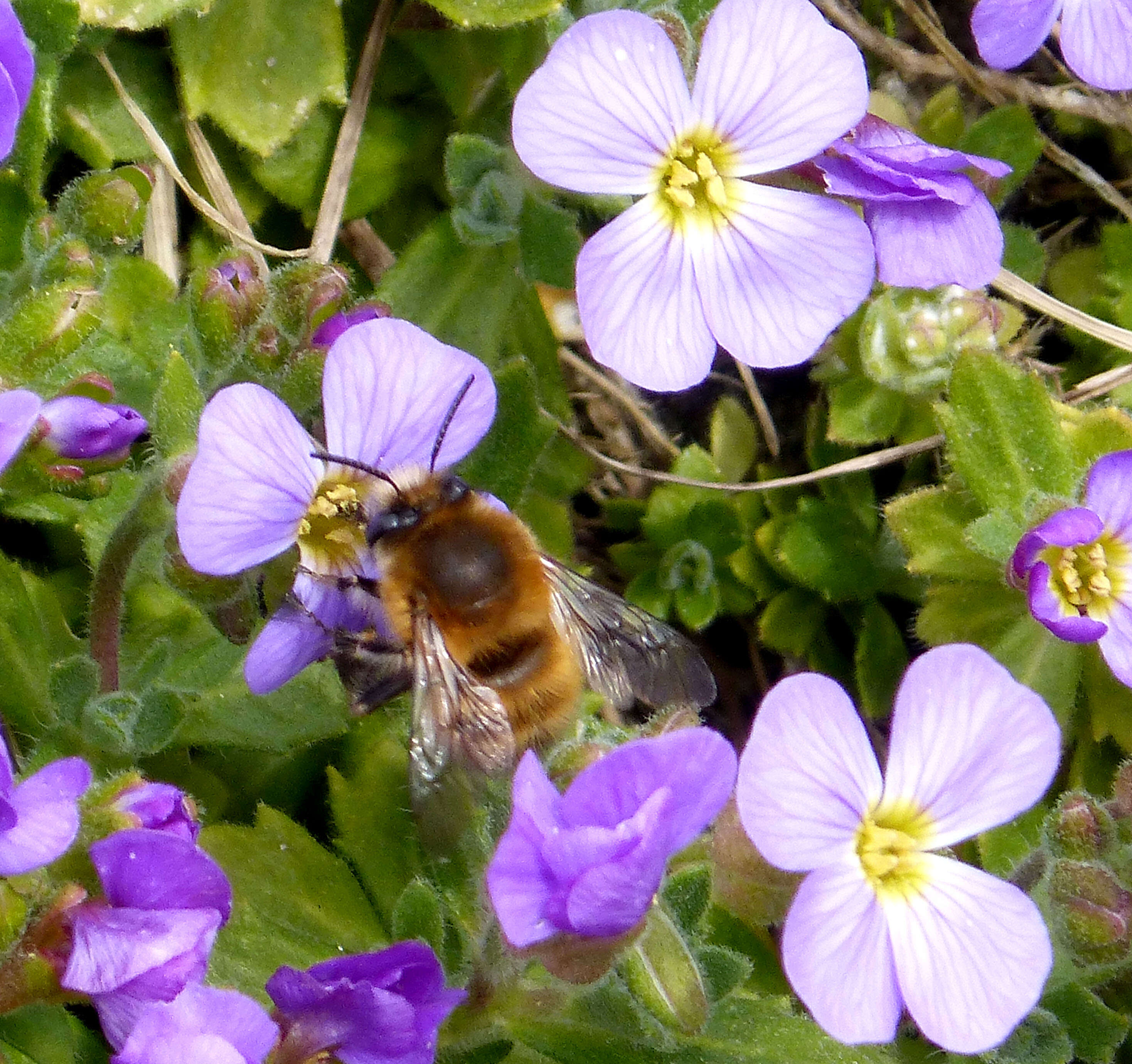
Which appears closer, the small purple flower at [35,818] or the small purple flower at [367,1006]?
the small purple flower at [35,818]

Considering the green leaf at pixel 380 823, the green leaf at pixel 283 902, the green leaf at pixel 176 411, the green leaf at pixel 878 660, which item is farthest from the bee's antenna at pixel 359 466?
the green leaf at pixel 878 660

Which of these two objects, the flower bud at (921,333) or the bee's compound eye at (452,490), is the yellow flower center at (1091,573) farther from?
the bee's compound eye at (452,490)

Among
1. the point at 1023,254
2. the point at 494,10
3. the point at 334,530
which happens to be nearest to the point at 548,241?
the point at 494,10

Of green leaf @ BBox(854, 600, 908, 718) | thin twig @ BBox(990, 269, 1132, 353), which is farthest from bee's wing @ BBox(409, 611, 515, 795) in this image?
thin twig @ BBox(990, 269, 1132, 353)

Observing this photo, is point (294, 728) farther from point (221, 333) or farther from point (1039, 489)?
point (1039, 489)

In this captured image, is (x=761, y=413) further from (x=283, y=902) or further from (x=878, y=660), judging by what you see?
(x=283, y=902)
